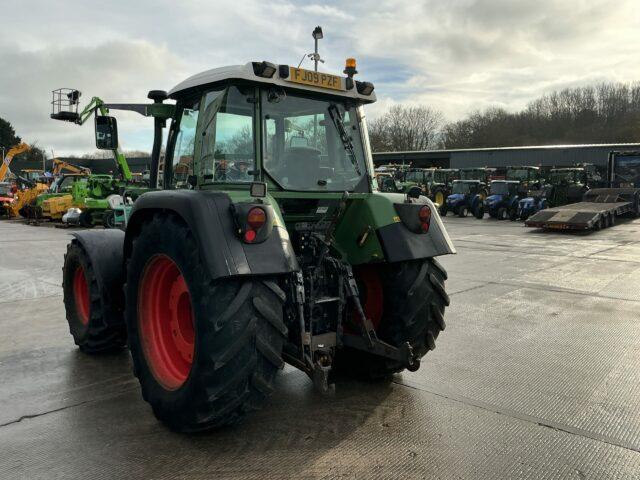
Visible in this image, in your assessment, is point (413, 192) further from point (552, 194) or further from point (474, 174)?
point (474, 174)

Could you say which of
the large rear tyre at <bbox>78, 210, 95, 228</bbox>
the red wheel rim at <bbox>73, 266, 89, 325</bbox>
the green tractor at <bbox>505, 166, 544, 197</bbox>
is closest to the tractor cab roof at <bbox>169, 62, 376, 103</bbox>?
the red wheel rim at <bbox>73, 266, 89, 325</bbox>

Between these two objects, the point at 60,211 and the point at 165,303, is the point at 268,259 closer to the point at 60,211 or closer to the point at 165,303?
the point at 165,303

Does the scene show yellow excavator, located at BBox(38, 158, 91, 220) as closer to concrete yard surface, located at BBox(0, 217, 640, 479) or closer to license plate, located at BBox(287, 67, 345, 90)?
concrete yard surface, located at BBox(0, 217, 640, 479)

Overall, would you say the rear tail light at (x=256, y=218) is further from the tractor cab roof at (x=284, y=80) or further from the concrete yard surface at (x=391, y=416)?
the concrete yard surface at (x=391, y=416)

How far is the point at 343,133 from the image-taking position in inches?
163

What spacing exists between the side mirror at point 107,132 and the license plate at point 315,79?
1827mm

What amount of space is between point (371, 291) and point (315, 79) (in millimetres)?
1672

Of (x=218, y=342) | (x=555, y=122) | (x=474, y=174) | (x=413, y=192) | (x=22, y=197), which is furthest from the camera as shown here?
(x=555, y=122)

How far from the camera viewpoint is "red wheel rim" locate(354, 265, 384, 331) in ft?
13.3

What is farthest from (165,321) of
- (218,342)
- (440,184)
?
(440,184)

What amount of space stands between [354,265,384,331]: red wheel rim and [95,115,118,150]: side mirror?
7.88 feet

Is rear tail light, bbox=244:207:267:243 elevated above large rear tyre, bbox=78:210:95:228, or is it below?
above

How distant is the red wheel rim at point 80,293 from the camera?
16.3 ft

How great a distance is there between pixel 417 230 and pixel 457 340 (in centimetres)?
192
